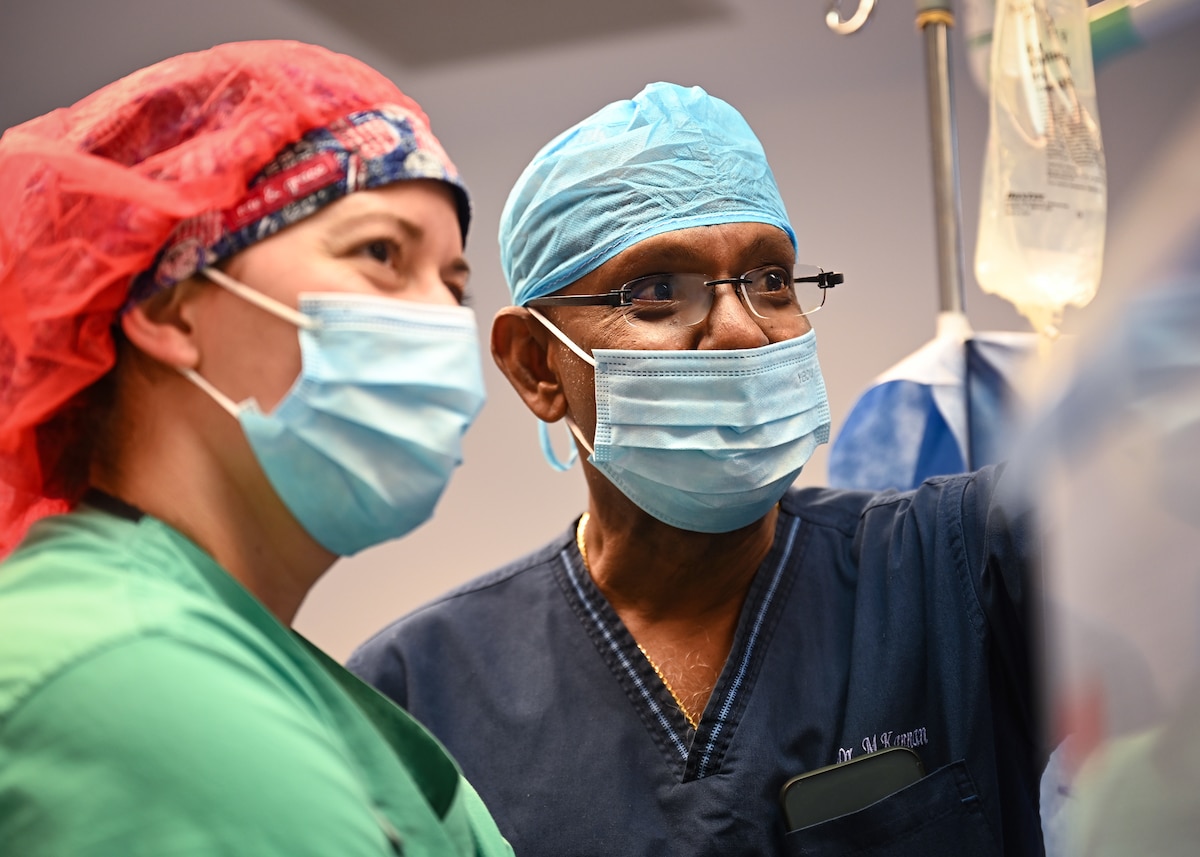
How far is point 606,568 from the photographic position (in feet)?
5.21

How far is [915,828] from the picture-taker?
1.31 meters

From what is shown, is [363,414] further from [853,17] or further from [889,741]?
[853,17]

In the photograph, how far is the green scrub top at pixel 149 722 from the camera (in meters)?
0.67

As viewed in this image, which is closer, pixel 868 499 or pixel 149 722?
pixel 149 722

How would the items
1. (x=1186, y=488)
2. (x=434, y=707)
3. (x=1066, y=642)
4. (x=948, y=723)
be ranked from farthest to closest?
1. (x=434, y=707)
2. (x=948, y=723)
3. (x=1066, y=642)
4. (x=1186, y=488)

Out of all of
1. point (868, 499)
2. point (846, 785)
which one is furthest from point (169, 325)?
point (868, 499)

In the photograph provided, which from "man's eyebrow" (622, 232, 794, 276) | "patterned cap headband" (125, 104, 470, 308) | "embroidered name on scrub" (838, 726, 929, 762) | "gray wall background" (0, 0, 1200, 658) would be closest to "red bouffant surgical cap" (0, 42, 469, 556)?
"patterned cap headband" (125, 104, 470, 308)

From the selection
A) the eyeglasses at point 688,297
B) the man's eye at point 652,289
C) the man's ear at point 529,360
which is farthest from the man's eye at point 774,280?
the man's ear at point 529,360

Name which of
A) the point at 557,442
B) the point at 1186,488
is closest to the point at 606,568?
the point at 1186,488

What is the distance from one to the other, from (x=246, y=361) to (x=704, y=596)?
0.80m

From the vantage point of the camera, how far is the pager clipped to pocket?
131cm

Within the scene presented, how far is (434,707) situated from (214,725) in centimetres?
81

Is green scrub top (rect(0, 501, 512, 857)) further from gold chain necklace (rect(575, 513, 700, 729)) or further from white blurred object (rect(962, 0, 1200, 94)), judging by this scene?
white blurred object (rect(962, 0, 1200, 94))

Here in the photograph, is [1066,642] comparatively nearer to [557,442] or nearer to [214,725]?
[214,725]
